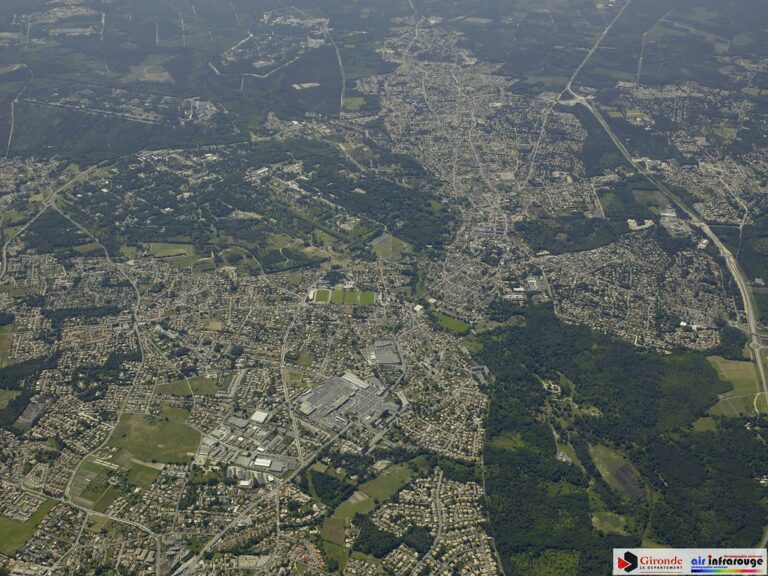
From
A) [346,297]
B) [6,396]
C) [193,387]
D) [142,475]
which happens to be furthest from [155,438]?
[346,297]

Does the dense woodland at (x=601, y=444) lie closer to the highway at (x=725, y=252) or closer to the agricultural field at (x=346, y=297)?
the highway at (x=725, y=252)

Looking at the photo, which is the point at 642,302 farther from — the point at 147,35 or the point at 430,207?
the point at 147,35

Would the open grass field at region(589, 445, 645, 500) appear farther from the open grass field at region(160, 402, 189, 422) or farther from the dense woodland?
the open grass field at region(160, 402, 189, 422)

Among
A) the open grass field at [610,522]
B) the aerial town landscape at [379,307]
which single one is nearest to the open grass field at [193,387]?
the aerial town landscape at [379,307]

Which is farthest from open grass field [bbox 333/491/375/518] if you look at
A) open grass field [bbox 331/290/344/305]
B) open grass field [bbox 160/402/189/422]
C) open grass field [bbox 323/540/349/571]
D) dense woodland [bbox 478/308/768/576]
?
open grass field [bbox 331/290/344/305]

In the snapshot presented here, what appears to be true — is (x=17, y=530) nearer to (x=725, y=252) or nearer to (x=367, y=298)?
(x=367, y=298)

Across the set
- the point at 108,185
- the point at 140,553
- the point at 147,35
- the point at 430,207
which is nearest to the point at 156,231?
the point at 108,185
